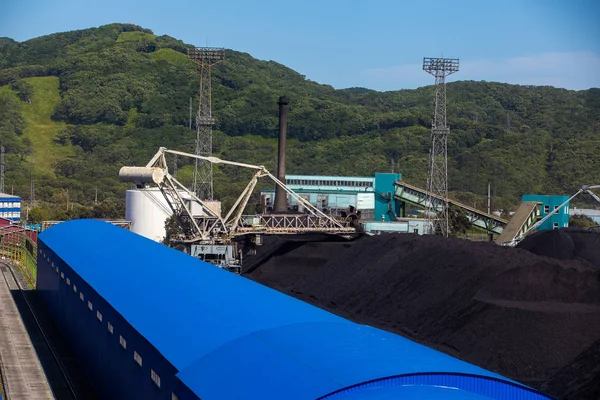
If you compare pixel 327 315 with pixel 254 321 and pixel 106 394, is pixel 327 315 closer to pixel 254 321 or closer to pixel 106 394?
Answer: pixel 254 321

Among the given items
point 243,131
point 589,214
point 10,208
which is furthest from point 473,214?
point 243,131

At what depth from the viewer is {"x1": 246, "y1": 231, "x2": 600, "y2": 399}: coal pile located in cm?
2417

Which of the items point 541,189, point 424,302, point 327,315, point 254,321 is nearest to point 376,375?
point 254,321

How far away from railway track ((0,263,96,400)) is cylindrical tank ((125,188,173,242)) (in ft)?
103

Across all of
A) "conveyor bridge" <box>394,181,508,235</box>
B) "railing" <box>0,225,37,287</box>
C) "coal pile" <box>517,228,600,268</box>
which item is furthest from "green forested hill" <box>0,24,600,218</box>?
"coal pile" <box>517,228,600,268</box>

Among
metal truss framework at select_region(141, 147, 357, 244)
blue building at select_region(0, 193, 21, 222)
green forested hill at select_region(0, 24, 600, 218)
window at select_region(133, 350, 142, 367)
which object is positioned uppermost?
green forested hill at select_region(0, 24, 600, 218)

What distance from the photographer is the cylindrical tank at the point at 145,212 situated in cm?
6856

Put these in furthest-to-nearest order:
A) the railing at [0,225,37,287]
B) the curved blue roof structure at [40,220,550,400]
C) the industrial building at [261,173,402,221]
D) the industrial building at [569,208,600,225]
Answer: the industrial building at [569,208,600,225], the industrial building at [261,173,402,221], the railing at [0,225,37,287], the curved blue roof structure at [40,220,550,400]

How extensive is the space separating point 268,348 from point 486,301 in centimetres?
1521

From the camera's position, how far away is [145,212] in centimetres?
6906

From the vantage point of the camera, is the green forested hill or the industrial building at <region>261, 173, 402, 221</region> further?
the green forested hill

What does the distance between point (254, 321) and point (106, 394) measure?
8.14 metres

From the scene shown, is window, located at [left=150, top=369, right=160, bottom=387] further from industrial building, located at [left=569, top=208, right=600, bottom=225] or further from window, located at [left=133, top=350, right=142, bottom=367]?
industrial building, located at [left=569, top=208, right=600, bottom=225]

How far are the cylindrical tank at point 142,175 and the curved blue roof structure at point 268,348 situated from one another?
21.3m
